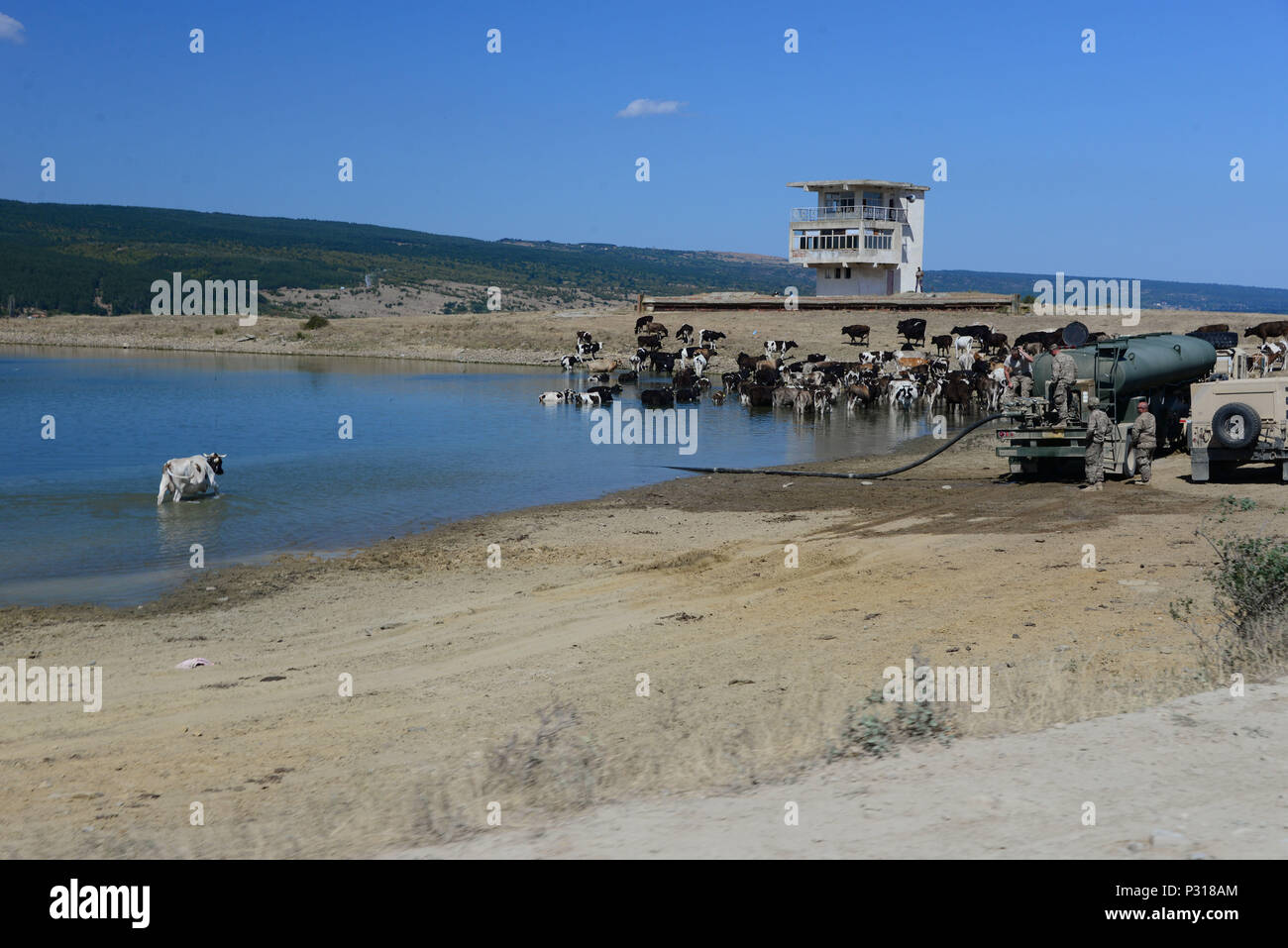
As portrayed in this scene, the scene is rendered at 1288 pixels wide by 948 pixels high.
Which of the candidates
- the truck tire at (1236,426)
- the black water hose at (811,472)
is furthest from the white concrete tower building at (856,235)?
the truck tire at (1236,426)

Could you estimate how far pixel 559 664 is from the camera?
952 centimetres

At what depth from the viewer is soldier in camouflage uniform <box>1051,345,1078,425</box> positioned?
17.9 m

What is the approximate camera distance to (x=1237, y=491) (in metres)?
16.3

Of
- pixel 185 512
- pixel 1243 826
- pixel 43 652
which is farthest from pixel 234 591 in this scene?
pixel 1243 826

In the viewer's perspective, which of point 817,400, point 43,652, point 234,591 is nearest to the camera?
point 43,652

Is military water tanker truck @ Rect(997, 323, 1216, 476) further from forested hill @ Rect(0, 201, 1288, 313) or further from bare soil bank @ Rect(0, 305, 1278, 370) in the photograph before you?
forested hill @ Rect(0, 201, 1288, 313)

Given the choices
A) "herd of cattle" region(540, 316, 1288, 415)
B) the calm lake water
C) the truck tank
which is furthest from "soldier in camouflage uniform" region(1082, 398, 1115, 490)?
"herd of cattle" region(540, 316, 1288, 415)

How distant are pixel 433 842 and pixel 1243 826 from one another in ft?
11.7

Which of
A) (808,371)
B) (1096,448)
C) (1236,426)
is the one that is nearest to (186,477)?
(1096,448)

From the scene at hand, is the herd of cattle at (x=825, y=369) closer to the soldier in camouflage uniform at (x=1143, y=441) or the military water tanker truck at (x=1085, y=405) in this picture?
the military water tanker truck at (x=1085, y=405)

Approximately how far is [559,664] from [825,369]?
3288 cm

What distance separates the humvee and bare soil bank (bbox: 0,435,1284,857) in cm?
49
